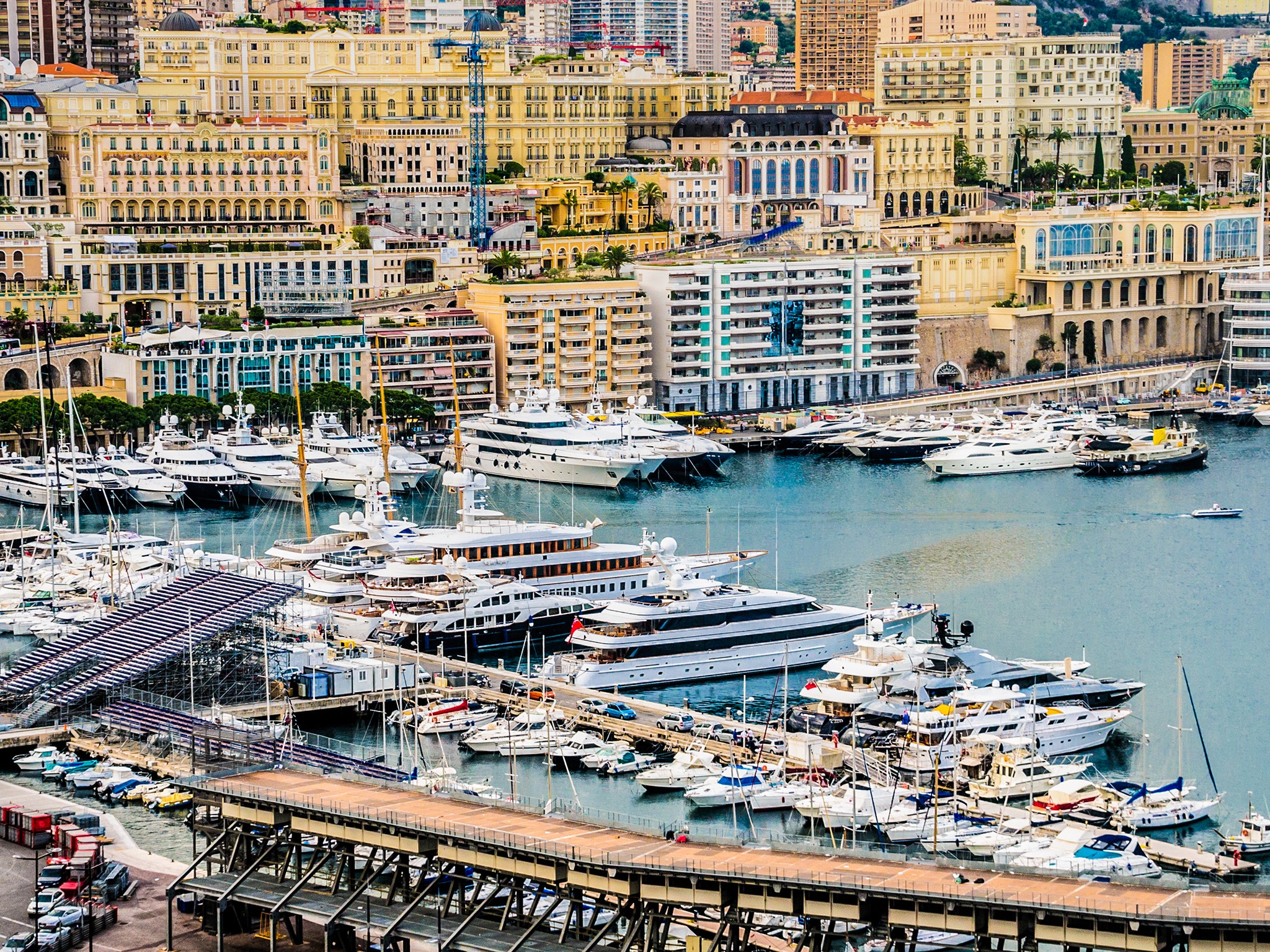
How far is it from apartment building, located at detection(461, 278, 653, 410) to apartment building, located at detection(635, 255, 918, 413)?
1365 mm

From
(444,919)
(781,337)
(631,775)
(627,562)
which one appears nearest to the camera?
(444,919)

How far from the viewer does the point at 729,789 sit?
3644 centimetres

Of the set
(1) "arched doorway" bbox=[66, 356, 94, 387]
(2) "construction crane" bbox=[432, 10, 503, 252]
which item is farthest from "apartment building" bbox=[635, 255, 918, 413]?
(1) "arched doorway" bbox=[66, 356, 94, 387]

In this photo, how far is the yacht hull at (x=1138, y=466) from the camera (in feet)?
223

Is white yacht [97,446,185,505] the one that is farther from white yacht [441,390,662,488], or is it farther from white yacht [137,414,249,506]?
white yacht [441,390,662,488]

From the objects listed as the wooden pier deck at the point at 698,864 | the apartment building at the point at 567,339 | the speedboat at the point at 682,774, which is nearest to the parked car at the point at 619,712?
the speedboat at the point at 682,774

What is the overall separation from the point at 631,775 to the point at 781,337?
4190 cm

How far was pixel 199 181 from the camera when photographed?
275 feet

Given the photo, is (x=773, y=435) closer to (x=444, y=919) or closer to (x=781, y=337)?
(x=781, y=337)

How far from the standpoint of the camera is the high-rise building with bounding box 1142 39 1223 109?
148375 millimetres

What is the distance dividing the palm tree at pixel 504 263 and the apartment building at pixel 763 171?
9.40 m

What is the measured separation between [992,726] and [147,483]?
2785 centimetres

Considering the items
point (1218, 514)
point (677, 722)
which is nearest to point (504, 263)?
point (1218, 514)

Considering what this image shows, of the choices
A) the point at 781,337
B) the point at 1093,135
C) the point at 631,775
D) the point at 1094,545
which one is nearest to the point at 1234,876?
the point at 631,775
